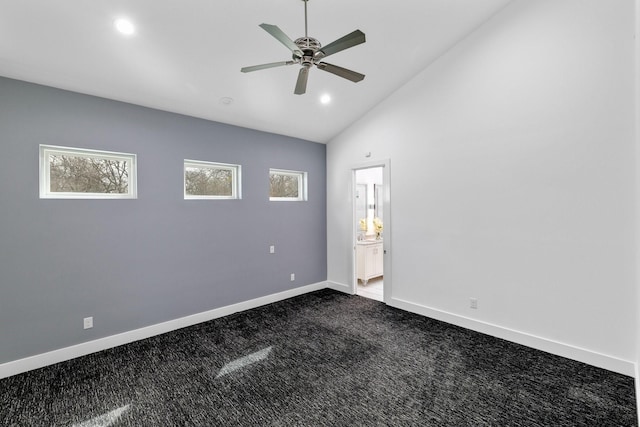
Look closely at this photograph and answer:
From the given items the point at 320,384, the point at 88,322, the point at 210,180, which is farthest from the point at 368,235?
the point at 88,322

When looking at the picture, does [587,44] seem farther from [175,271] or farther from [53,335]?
[53,335]

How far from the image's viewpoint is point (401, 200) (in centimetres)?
443

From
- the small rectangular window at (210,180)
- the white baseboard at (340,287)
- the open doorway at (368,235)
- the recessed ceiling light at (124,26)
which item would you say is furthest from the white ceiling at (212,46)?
the white baseboard at (340,287)

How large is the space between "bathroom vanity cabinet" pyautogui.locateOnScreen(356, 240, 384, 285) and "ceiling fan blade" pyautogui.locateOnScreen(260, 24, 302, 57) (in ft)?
13.0

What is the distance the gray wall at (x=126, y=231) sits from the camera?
9.33ft

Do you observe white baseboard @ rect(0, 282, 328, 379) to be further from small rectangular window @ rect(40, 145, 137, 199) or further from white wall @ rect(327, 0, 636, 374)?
white wall @ rect(327, 0, 636, 374)

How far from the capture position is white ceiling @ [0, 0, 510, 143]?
2436 millimetres

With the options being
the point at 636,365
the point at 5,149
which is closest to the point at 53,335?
the point at 5,149

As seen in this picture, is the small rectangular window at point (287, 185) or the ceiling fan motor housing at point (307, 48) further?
the small rectangular window at point (287, 185)

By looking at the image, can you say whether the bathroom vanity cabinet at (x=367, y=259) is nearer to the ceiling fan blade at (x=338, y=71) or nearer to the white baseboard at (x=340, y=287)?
the white baseboard at (x=340, y=287)

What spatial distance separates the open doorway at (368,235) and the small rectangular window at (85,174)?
3.45 metres

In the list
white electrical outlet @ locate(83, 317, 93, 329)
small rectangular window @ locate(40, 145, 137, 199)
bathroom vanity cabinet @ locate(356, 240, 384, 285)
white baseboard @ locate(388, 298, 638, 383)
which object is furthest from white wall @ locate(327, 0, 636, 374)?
white electrical outlet @ locate(83, 317, 93, 329)

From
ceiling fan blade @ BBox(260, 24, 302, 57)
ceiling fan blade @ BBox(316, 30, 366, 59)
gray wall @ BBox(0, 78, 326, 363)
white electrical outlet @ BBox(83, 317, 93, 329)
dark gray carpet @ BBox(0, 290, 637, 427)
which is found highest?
ceiling fan blade @ BBox(260, 24, 302, 57)

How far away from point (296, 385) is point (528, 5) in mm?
4576
